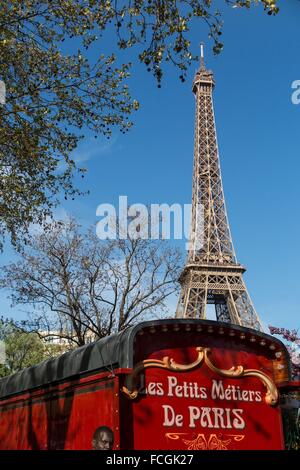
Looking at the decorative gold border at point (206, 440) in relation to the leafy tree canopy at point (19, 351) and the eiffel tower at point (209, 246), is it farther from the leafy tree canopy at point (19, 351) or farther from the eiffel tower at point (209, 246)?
the eiffel tower at point (209, 246)

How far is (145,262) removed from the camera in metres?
24.7

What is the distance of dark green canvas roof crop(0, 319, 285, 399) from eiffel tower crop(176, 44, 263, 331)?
3711cm

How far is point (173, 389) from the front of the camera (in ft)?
24.8

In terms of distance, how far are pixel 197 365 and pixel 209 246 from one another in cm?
4969

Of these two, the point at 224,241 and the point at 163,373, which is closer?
the point at 163,373

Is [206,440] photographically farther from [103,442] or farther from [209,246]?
[209,246]

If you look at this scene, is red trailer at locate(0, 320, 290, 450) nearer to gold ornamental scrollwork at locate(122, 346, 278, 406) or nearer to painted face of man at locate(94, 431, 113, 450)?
gold ornamental scrollwork at locate(122, 346, 278, 406)

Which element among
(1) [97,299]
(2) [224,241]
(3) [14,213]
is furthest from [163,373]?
(2) [224,241]

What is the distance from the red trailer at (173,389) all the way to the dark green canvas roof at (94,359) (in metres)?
0.02

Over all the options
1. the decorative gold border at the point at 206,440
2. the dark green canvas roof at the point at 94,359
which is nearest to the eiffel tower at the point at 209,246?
the dark green canvas roof at the point at 94,359

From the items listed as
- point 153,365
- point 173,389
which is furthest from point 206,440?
point 153,365

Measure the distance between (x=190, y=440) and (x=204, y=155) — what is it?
2255 inches

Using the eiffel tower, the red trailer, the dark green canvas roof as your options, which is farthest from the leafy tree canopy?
the red trailer
